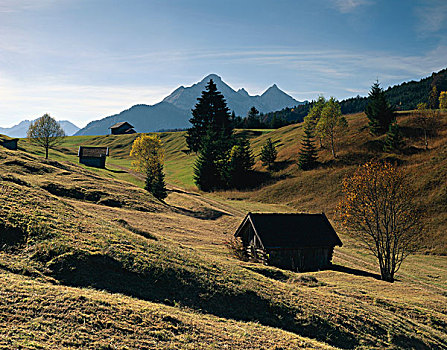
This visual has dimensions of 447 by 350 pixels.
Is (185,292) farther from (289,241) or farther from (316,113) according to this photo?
(316,113)

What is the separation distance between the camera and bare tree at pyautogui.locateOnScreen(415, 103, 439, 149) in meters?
72.8

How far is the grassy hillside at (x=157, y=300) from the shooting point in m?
10.7

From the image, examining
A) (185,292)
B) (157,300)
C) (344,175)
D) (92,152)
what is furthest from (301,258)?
(92,152)

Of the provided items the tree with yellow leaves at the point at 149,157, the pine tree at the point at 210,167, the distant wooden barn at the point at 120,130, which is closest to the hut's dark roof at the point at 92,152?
the tree with yellow leaves at the point at 149,157

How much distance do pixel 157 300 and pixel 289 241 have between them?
19723mm

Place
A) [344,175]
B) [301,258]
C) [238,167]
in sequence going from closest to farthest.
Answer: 1. [301,258]
2. [344,175]
3. [238,167]

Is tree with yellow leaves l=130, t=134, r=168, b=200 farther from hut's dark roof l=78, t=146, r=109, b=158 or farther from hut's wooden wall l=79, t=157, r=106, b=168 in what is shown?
hut's wooden wall l=79, t=157, r=106, b=168

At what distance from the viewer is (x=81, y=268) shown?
48.8ft

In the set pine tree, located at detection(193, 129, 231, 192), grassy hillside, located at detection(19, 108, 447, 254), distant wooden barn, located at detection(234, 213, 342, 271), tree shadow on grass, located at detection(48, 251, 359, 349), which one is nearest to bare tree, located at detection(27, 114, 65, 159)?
grassy hillside, located at detection(19, 108, 447, 254)

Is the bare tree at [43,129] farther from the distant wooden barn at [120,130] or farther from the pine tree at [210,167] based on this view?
the distant wooden barn at [120,130]

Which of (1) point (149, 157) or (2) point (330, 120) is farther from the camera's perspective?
(2) point (330, 120)

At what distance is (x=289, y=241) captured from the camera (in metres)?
31.8

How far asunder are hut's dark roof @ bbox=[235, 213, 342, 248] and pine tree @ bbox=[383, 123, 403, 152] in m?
43.8

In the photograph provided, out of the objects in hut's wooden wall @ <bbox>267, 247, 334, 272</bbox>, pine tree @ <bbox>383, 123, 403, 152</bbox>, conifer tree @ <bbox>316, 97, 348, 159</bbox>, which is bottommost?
hut's wooden wall @ <bbox>267, 247, 334, 272</bbox>
